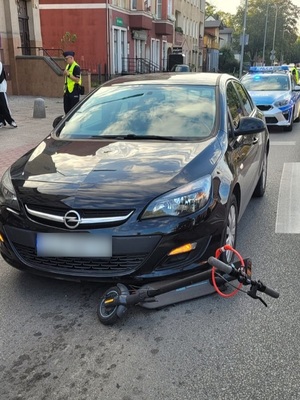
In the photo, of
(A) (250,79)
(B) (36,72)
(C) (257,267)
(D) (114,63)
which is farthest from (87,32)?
(C) (257,267)

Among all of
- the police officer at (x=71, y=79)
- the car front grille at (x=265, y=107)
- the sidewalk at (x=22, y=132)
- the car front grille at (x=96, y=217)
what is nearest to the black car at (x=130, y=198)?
the car front grille at (x=96, y=217)

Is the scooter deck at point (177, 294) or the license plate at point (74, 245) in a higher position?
the license plate at point (74, 245)

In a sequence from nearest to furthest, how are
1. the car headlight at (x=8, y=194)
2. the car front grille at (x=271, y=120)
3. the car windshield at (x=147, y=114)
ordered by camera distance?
the car headlight at (x=8, y=194), the car windshield at (x=147, y=114), the car front grille at (x=271, y=120)

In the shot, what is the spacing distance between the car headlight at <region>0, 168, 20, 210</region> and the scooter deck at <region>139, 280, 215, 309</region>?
1.13 metres

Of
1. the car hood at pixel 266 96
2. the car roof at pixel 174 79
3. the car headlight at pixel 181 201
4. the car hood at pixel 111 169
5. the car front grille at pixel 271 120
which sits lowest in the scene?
the car front grille at pixel 271 120

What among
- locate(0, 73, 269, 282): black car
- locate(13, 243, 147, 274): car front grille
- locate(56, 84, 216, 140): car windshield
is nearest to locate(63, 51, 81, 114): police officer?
locate(56, 84, 216, 140): car windshield

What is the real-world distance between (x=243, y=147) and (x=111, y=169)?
1.59m

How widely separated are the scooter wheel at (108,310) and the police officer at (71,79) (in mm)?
8141

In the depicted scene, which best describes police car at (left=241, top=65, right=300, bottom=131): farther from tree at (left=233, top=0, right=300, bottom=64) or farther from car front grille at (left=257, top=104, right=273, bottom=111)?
tree at (left=233, top=0, right=300, bottom=64)

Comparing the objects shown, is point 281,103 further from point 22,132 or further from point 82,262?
point 82,262

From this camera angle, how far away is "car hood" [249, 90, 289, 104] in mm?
12344

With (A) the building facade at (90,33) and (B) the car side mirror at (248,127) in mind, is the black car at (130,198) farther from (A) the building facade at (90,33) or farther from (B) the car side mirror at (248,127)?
(A) the building facade at (90,33)

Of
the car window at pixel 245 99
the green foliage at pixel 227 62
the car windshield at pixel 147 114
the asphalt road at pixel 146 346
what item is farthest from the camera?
the green foliage at pixel 227 62

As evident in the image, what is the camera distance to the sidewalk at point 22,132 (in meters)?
9.00
